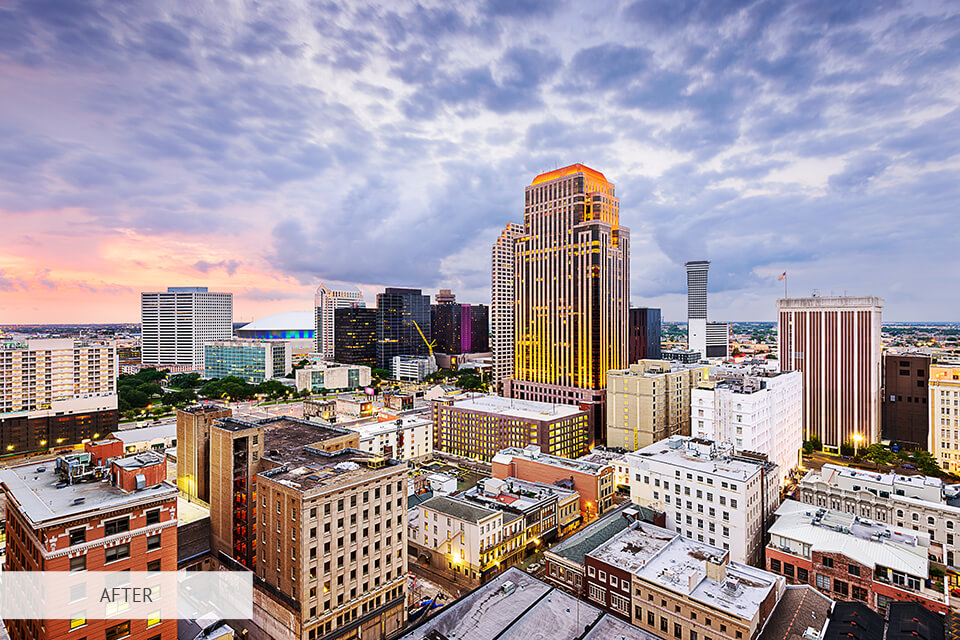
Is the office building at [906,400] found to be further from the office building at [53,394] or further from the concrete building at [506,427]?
the office building at [53,394]

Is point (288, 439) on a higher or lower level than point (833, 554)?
higher

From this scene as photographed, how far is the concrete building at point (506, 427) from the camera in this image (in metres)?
122

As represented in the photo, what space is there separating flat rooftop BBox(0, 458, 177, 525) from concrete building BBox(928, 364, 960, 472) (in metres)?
139

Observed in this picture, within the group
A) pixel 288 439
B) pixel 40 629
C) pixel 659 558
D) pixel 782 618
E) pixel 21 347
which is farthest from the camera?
pixel 21 347

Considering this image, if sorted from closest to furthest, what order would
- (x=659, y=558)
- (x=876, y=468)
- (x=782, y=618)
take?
(x=782, y=618) < (x=659, y=558) < (x=876, y=468)

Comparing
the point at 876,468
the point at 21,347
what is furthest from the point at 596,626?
the point at 21,347

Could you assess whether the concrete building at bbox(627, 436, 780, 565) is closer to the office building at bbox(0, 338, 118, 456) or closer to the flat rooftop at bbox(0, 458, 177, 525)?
the flat rooftop at bbox(0, 458, 177, 525)

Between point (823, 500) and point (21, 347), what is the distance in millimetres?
200206

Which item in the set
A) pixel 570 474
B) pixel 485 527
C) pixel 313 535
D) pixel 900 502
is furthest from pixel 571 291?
pixel 313 535

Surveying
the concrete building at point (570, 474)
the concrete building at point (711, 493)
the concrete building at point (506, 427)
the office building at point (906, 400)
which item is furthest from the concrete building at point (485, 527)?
the office building at point (906, 400)

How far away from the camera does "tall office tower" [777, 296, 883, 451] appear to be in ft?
377

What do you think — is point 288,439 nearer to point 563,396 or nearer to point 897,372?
point 563,396

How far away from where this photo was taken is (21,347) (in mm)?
140750

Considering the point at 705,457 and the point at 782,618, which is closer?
the point at 782,618
